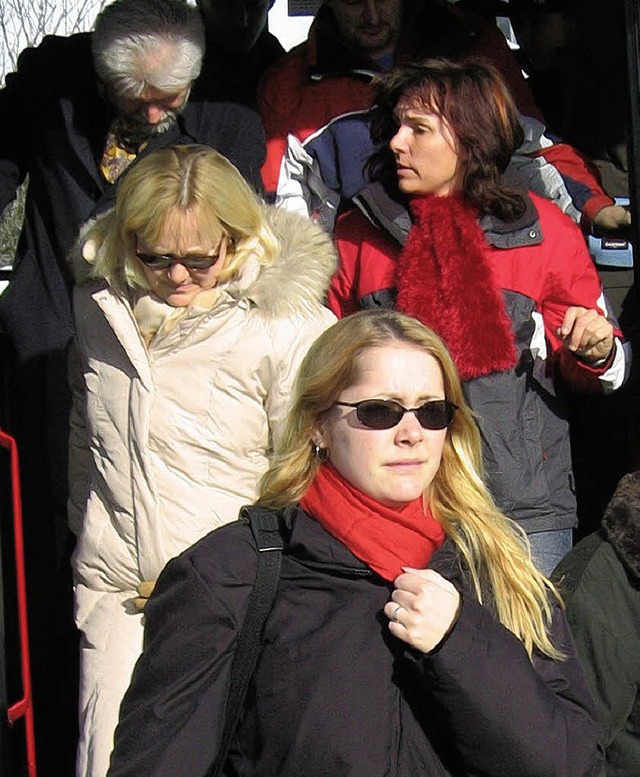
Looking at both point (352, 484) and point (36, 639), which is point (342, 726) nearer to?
point (352, 484)

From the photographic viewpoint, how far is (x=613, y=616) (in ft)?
9.54

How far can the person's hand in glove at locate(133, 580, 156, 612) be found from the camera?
284cm

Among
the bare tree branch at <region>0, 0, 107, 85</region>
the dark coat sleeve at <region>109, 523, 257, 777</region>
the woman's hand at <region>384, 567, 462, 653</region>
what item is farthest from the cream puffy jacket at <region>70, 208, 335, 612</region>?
the bare tree branch at <region>0, 0, 107, 85</region>

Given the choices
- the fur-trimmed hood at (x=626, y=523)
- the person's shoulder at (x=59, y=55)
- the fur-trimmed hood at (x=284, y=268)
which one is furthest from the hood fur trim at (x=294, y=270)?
the person's shoulder at (x=59, y=55)

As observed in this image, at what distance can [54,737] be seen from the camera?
13.0ft

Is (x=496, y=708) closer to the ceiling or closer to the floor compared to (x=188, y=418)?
closer to the floor

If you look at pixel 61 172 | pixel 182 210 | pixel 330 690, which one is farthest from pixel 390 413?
pixel 61 172

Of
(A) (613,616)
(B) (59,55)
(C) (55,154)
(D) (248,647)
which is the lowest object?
(A) (613,616)

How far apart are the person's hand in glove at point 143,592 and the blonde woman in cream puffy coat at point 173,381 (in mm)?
10

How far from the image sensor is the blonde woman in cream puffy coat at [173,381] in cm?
287

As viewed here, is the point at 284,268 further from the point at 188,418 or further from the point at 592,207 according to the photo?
the point at 592,207

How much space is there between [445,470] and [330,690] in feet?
1.70

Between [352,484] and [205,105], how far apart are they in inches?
66.5

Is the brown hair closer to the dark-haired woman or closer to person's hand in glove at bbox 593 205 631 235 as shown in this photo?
the dark-haired woman
